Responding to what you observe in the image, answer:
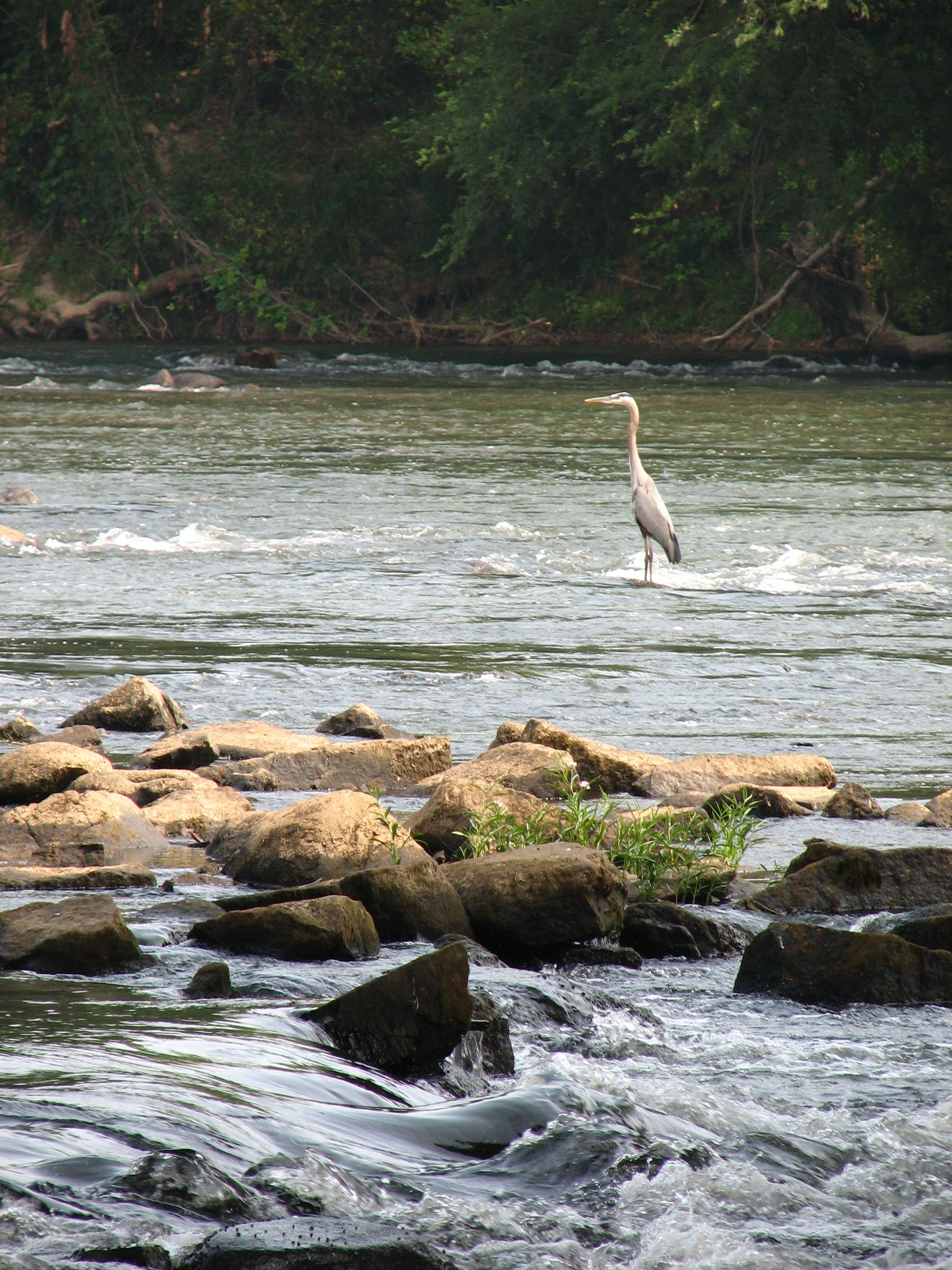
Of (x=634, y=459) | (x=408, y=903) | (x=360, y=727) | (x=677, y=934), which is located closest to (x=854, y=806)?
(x=677, y=934)

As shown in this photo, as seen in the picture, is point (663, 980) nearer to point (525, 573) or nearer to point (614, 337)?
point (525, 573)

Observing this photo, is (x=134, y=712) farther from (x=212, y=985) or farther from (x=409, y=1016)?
(x=409, y=1016)

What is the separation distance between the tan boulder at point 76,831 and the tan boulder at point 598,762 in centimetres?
166

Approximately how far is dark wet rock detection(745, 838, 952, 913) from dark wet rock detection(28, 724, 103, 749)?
125 inches

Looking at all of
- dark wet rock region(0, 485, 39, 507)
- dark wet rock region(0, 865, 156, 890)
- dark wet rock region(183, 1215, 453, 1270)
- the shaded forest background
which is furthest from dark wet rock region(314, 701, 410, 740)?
the shaded forest background

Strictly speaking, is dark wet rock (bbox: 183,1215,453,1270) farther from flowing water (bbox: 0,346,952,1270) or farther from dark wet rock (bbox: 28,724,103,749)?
dark wet rock (bbox: 28,724,103,749)

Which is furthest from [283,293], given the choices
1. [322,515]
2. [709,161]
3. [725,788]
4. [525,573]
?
[725,788]

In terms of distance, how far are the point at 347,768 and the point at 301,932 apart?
2078 mm

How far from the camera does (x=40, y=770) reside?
5797 mm

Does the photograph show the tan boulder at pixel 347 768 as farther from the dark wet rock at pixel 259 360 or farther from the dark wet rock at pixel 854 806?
the dark wet rock at pixel 259 360

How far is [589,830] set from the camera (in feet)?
17.5

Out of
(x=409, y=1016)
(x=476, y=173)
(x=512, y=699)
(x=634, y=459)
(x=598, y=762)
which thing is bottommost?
(x=512, y=699)

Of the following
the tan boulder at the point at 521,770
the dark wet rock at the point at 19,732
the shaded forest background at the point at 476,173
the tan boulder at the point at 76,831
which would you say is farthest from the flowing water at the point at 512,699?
the shaded forest background at the point at 476,173

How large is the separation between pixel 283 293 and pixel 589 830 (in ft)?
101
